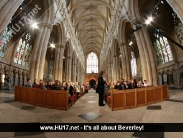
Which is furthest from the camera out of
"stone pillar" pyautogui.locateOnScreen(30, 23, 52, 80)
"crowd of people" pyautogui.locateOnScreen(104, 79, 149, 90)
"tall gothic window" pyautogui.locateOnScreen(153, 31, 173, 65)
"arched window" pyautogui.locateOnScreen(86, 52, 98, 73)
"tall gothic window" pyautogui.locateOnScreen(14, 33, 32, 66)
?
"arched window" pyautogui.locateOnScreen(86, 52, 98, 73)

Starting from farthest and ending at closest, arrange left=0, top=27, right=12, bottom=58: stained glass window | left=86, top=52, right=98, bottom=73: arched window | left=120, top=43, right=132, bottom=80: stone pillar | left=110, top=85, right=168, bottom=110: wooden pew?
left=86, top=52, right=98, bottom=73: arched window < left=0, top=27, right=12, bottom=58: stained glass window < left=120, top=43, right=132, bottom=80: stone pillar < left=110, top=85, right=168, bottom=110: wooden pew

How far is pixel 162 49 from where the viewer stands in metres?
16.4

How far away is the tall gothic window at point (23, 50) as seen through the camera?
1666cm

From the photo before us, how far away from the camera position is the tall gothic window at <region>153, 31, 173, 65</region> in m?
15.4

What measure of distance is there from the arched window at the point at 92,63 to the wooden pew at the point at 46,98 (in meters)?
38.0

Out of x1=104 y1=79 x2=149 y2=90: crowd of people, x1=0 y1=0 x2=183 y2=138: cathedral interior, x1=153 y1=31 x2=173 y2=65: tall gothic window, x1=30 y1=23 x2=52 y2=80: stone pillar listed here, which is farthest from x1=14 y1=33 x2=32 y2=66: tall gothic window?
x1=153 y1=31 x2=173 y2=65: tall gothic window

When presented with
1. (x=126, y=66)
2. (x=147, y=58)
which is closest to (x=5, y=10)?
(x=147, y=58)

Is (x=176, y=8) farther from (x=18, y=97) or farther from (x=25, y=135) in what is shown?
(x=18, y=97)

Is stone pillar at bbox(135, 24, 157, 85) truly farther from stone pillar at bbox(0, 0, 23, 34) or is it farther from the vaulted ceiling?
the vaulted ceiling

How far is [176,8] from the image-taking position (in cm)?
582

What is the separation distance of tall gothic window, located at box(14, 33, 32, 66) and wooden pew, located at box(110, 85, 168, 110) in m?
17.2

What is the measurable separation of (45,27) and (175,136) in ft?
36.5

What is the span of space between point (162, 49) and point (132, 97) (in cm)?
1541

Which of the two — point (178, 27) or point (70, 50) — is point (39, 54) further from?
point (178, 27)
